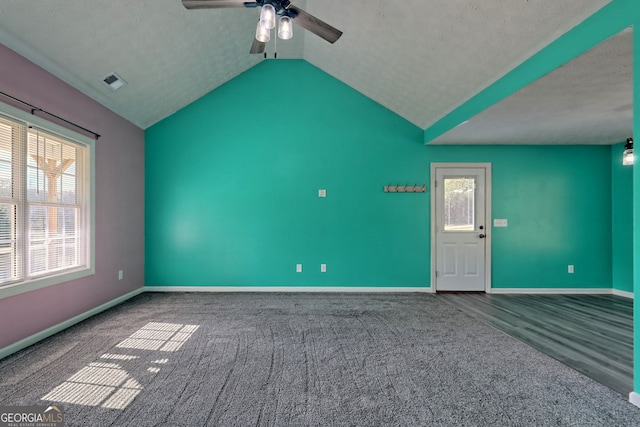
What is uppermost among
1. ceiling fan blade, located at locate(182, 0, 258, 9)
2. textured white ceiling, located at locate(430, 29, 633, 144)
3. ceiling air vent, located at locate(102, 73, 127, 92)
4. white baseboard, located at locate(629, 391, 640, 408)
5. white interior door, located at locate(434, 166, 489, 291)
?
ceiling air vent, located at locate(102, 73, 127, 92)

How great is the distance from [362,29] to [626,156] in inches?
134

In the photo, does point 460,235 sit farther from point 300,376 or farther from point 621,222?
point 300,376

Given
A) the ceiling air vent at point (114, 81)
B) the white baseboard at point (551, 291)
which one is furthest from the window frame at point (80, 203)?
the white baseboard at point (551, 291)

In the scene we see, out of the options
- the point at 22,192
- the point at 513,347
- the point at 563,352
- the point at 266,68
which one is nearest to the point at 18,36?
the point at 22,192

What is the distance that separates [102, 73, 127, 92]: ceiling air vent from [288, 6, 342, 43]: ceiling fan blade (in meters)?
2.53

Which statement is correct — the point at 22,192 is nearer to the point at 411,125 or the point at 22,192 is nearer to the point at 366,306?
the point at 366,306

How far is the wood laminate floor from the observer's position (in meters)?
2.41

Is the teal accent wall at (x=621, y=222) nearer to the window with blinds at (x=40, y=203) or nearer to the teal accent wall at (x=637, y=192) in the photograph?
the teal accent wall at (x=637, y=192)

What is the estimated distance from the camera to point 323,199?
476cm

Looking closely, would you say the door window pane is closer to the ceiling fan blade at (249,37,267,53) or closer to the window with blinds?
the ceiling fan blade at (249,37,267,53)

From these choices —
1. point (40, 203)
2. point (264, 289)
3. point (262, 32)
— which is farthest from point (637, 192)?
point (40, 203)

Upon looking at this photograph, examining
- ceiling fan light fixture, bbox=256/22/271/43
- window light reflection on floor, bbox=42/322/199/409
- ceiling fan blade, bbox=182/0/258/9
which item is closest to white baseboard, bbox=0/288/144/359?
window light reflection on floor, bbox=42/322/199/409

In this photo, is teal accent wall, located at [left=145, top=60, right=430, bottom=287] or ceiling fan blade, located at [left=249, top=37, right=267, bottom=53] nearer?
ceiling fan blade, located at [left=249, top=37, right=267, bottom=53]

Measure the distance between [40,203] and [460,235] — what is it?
17.5ft
